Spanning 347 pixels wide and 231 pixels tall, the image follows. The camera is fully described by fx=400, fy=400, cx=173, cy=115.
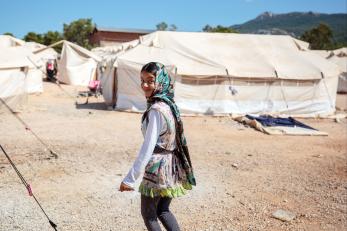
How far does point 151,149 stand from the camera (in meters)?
2.68

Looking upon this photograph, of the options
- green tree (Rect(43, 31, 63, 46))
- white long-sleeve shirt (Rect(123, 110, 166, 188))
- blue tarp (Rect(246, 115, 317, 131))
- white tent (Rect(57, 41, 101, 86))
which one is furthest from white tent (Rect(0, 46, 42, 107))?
green tree (Rect(43, 31, 63, 46))

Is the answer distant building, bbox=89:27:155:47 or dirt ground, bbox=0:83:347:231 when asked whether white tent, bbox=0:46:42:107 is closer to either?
dirt ground, bbox=0:83:347:231

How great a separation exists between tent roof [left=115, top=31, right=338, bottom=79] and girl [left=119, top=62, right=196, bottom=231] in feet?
34.6

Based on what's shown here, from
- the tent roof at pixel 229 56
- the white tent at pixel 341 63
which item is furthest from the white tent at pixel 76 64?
the white tent at pixel 341 63

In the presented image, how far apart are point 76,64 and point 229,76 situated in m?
12.5

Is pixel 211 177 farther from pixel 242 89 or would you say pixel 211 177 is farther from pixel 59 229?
pixel 242 89

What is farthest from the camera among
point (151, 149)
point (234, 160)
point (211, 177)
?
point (234, 160)

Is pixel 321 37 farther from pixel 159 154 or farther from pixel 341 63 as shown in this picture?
pixel 159 154

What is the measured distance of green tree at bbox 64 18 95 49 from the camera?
58222mm

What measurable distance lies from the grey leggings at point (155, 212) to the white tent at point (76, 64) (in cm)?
2114

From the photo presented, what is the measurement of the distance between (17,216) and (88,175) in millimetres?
1798

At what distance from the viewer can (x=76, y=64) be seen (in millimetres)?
23562

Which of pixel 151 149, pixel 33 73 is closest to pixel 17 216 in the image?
pixel 151 149

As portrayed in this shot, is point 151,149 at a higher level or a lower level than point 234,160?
higher
